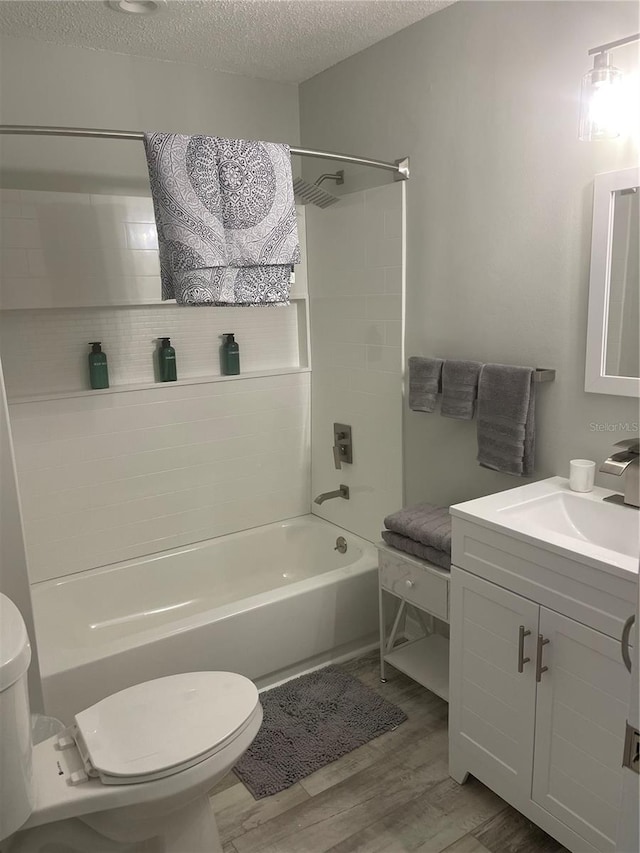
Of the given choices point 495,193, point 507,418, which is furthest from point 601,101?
point 507,418

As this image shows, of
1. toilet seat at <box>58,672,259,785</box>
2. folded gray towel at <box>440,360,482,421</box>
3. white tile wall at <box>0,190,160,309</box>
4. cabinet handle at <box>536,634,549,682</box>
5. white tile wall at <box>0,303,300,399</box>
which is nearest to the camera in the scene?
toilet seat at <box>58,672,259,785</box>

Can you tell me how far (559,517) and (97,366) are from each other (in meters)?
1.83

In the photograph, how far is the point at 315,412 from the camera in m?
3.22

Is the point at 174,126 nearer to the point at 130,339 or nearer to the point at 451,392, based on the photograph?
the point at 130,339

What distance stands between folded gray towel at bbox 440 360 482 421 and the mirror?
43cm

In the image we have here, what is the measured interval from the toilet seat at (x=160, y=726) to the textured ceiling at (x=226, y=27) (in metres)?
2.16

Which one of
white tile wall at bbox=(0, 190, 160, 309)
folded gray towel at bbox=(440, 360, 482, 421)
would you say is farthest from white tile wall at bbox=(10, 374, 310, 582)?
folded gray towel at bbox=(440, 360, 482, 421)

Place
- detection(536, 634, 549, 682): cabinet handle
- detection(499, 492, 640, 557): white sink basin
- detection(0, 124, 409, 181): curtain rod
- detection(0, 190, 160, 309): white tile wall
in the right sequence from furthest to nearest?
detection(0, 190, 160, 309): white tile wall
detection(0, 124, 409, 181): curtain rod
detection(499, 492, 640, 557): white sink basin
detection(536, 634, 549, 682): cabinet handle

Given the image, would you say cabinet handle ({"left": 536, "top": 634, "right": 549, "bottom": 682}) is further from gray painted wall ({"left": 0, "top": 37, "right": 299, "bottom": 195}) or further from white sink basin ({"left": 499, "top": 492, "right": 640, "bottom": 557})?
gray painted wall ({"left": 0, "top": 37, "right": 299, "bottom": 195})

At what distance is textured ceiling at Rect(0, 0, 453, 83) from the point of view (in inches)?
86.6

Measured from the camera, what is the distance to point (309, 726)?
2283mm

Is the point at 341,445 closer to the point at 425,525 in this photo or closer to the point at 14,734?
the point at 425,525

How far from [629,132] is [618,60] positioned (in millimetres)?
205

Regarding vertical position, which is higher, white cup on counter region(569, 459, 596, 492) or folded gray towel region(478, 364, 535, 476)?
folded gray towel region(478, 364, 535, 476)
